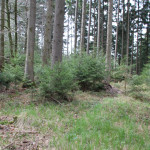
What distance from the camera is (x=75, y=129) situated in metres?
3.35

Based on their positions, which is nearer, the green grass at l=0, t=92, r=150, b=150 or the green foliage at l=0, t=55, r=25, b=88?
the green grass at l=0, t=92, r=150, b=150

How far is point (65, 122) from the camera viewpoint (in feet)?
12.6

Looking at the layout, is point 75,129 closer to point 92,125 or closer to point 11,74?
point 92,125

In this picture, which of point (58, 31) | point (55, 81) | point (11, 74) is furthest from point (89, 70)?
point (11, 74)

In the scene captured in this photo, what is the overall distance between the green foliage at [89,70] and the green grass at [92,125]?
2.83 m

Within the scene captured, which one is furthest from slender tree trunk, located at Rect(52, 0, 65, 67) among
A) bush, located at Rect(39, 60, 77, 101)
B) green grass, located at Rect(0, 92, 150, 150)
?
green grass, located at Rect(0, 92, 150, 150)

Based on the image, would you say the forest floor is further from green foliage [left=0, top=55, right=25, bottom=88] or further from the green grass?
green foliage [left=0, top=55, right=25, bottom=88]

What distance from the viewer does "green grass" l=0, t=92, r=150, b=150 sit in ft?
9.12

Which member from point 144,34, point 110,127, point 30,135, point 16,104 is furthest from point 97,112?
point 144,34

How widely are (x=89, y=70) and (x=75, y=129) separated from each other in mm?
4840

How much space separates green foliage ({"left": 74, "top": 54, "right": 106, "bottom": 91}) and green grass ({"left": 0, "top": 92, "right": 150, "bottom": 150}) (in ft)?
9.28

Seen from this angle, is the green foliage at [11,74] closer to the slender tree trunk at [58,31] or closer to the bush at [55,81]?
the bush at [55,81]

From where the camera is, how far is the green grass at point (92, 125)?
278cm

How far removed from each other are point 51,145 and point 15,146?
663 mm
